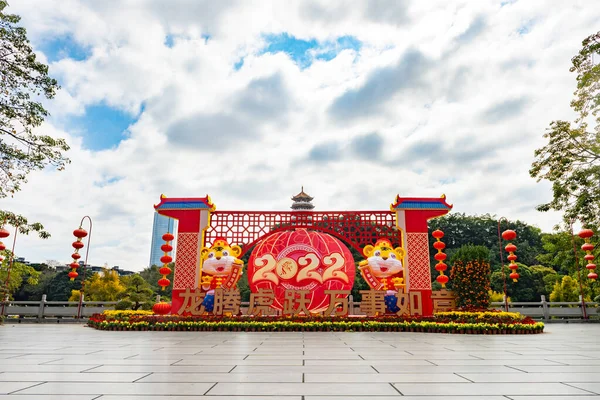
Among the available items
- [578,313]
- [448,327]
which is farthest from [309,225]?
[578,313]

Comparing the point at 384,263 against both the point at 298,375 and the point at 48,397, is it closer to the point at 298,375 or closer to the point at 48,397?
the point at 298,375

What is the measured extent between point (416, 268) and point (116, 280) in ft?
61.5

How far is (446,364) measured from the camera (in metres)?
3.58

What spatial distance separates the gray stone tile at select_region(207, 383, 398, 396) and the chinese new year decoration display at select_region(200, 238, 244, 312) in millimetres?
7763

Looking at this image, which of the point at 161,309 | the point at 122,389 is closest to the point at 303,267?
the point at 161,309

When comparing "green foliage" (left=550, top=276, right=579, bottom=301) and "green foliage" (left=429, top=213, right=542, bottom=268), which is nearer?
"green foliage" (left=550, top=276, right=579, bottom=301)

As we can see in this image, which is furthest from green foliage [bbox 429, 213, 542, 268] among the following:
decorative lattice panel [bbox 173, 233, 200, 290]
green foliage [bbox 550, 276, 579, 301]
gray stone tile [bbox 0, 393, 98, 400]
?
gray stone tile [bbox 0, 393, 98, 400]

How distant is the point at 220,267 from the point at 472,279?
21.8 feet

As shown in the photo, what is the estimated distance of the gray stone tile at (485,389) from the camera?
91.9 inches

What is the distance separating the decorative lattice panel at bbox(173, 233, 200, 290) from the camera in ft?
35.1

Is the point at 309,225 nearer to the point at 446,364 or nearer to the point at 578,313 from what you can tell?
the point at 446,364

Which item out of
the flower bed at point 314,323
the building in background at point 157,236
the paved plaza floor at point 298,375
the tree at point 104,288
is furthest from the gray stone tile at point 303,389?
the building in background at point 157,236

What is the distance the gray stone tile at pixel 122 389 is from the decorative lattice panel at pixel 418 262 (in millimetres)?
8937

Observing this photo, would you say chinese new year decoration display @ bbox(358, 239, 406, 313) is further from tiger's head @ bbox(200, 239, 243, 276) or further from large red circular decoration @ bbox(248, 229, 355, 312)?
tiger's head @ bbox(200, 239, 243, 276)
